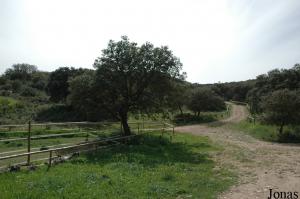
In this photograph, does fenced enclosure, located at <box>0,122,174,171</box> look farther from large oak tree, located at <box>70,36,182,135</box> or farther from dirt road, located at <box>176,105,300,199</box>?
dirt road, located at <box>176,105,300,199</box>

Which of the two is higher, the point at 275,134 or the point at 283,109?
the point at 283,109

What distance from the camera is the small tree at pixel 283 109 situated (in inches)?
1173

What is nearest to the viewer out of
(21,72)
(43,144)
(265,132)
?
(43,144)

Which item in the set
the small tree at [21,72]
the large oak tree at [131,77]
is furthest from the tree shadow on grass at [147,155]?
the small tree at [21,72]

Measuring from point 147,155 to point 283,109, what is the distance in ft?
56.1

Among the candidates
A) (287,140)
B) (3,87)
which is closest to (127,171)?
(287,140)

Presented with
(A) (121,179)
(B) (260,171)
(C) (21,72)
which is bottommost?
(B) (260,171)

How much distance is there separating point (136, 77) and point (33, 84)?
70.4 m

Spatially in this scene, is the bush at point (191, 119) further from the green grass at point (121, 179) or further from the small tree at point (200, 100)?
the green grass at point (121, 179)

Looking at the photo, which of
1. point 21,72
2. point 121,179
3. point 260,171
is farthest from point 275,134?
point 21,72

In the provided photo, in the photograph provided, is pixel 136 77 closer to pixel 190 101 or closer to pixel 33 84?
pixel 190 101

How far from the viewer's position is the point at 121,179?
37.7 feet

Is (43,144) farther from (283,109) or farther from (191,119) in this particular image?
(191,119)

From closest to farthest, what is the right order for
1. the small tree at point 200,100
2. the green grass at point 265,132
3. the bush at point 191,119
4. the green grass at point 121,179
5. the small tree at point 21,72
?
the green grass at point 121,179
the green grass at point 265,132
the bush at point 191,119
the small tree at point 200,100
the small tree at point 21,72
